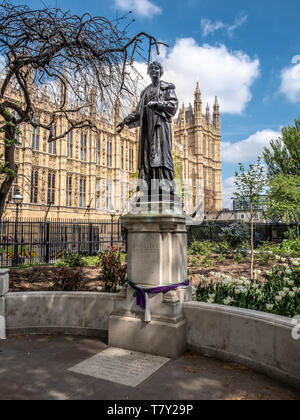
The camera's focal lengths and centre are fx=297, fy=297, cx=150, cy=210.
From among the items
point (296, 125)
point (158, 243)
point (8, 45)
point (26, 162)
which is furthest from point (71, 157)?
point (158, 243)

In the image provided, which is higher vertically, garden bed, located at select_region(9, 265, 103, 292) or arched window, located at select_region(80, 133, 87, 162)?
arched window, located at select_region(80, 133, 87, 162)

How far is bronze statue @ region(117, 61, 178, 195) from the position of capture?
4352 mm

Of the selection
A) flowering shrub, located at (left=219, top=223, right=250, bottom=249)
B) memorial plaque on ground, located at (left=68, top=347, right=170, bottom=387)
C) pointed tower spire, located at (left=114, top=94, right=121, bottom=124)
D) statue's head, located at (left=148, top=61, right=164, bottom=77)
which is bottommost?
memorial plaque on ground, located at (left=68, top=347, right=170, bottom=387)

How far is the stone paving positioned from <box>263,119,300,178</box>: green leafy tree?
28.7 metres

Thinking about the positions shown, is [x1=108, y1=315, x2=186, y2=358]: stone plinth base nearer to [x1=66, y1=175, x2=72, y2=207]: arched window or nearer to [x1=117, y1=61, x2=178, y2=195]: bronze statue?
[x1=117, y1=61, x2=178, y2=195]: bronze statue

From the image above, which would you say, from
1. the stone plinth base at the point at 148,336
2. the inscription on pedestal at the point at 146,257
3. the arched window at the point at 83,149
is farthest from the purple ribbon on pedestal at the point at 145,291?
the arched window at the point at 83,149

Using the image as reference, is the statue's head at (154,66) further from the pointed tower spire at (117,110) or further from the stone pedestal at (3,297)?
the stone pedestal at (3,297)

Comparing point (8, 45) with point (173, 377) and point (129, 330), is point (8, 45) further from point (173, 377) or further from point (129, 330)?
point (173, 377)

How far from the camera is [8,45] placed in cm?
557

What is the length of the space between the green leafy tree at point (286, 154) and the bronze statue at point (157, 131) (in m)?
27.3

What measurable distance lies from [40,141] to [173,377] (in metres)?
33.3

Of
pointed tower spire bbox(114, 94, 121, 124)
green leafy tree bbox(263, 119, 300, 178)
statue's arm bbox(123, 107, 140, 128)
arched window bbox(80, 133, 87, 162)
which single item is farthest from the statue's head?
arched window bbox(80, 133, 87, 162)

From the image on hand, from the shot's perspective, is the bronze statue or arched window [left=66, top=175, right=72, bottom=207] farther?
arched window [left=66, top=175, right=72, bottom=207]

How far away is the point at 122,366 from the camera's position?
136 inches
